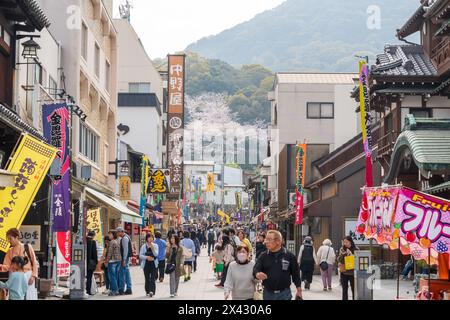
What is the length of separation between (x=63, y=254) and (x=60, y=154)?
2.95 meters

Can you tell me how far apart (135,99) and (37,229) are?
121 ft

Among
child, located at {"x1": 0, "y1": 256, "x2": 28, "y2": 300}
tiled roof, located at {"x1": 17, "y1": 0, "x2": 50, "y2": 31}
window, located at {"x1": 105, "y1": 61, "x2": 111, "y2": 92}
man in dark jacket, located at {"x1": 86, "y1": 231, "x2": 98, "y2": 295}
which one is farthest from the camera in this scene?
window, located at {"x1": 105, "y1": 61, "x2": 111, "y2": 92}

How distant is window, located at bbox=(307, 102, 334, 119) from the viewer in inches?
2190

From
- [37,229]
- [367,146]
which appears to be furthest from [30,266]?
[367,146]

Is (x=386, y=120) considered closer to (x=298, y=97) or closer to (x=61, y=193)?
(x=61, y=193)

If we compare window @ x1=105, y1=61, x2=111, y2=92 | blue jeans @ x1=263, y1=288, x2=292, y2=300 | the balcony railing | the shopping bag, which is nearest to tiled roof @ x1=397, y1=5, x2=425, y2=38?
the balcony railing

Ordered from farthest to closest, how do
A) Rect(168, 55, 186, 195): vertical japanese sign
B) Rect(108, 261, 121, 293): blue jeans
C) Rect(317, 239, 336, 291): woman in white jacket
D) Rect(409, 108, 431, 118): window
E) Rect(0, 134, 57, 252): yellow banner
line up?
1. Rect(168, 55, 186, 195): vertical japanese sign
2. Rect(409, 108, 431, 118): window
3. Rect(317, 239, 336, 291): woman in white jacket
4. Rect(108, 261, 121, 293): blue jeans
5. Rect(0, 134, 57, 252): yellow banner

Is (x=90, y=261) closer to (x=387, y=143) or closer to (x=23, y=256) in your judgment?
(x=23, y=256)

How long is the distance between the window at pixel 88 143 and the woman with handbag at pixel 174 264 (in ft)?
38.4

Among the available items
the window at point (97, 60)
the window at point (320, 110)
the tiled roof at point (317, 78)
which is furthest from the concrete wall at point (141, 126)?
the window at point (97, 60)

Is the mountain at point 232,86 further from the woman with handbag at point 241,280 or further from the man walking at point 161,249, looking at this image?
the woman with handbag at point 241,280

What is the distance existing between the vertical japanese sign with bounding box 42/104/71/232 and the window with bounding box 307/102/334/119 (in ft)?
113

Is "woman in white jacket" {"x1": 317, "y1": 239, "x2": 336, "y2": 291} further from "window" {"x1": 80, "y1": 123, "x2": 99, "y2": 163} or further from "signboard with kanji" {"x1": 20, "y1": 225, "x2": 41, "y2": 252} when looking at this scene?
"window" {"x1": 80, "y1": 123, "x2": 99, "y2": 163}
